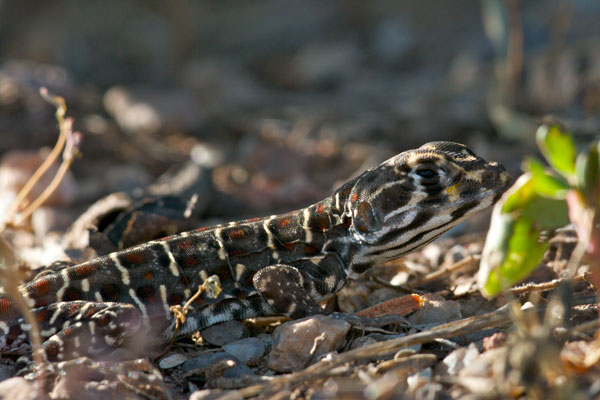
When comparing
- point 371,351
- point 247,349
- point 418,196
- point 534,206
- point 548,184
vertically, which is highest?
point 548,184

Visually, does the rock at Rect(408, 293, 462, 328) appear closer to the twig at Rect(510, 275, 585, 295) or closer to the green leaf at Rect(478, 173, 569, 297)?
the twig at Rect(510, 275, 585, 295)

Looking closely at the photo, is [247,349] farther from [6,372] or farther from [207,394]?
[6,372]

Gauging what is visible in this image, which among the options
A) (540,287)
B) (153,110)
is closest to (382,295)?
(540,287)

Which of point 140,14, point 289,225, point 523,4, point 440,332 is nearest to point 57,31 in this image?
point 140,14

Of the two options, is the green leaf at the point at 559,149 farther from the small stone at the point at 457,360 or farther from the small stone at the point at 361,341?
the small stone at the point at 361,341

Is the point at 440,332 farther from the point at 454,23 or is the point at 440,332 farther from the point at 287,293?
the point at 454,23

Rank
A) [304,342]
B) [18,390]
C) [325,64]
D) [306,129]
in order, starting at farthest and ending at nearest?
[325,64]
[306,129]
[304,342]
[18,390]

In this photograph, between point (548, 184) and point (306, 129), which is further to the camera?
point (306, 129)

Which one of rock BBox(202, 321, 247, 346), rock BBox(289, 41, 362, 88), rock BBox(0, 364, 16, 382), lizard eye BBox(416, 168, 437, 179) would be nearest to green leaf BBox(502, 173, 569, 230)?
lizard eye BBox(416, 168, 437, 179)
